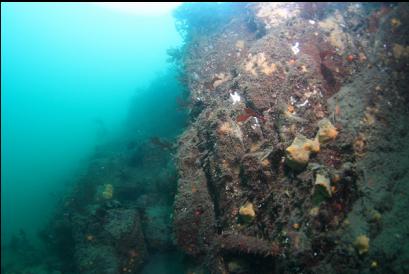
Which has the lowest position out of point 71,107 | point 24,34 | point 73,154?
point 71,107

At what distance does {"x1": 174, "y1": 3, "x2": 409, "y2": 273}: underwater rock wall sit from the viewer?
10.7 feet

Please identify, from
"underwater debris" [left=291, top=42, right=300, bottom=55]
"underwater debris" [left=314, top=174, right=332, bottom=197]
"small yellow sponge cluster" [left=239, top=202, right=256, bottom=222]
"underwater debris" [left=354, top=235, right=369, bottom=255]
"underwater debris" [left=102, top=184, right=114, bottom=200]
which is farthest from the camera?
"underwater debris" [left=102, top=184, right=114, bottom=200]

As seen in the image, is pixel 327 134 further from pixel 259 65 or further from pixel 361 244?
pixel 259 65

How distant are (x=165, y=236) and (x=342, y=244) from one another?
4581 mm

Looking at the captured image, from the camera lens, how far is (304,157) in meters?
3.62

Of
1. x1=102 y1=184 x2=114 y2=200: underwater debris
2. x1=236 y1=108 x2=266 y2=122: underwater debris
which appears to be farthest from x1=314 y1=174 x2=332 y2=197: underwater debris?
x1=102 y1=184 x2=114 y2=200: underwater debris

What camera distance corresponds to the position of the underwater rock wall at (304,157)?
327 cm

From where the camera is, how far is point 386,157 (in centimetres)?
372

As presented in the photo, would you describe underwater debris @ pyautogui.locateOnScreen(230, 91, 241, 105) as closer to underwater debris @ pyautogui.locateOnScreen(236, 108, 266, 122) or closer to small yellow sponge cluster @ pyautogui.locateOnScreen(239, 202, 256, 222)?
underwater debris @ pyautogui.locateOnScreen(236, 108, 266, 122)

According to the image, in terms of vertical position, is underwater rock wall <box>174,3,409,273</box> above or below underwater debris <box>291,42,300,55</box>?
below

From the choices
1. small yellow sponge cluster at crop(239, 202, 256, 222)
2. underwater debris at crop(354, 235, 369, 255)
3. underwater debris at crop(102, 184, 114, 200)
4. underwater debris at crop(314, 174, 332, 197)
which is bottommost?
underwater debris at crop(102, 184, 114, 200)

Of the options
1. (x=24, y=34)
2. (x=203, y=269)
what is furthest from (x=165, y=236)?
(x=24, y=34)

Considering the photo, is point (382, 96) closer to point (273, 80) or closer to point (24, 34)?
point (273, 80)

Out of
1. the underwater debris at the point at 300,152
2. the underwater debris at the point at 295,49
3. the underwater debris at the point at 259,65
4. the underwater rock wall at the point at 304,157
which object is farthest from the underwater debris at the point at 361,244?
the underwater debris at the point at 295,49
